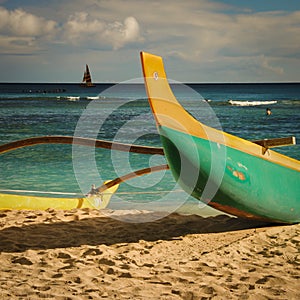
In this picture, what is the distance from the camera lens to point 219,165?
13.1 ft

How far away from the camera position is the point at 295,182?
4578mm

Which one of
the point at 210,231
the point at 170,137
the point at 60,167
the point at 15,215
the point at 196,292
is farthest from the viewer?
the point at 60,167

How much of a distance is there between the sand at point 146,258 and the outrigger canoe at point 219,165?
15.3 inches

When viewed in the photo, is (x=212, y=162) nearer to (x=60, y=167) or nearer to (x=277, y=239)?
(x=277, y=239)

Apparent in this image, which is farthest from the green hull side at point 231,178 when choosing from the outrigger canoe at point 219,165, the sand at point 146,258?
the sand at point 146,258

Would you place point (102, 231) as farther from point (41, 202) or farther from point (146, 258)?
point (41, 202)

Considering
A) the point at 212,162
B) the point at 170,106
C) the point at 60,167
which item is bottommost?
the point at 60,167

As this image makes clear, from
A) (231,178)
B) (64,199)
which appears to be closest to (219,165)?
(231,178)

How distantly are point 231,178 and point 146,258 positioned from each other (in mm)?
1007

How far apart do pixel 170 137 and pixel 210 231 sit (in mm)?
1564

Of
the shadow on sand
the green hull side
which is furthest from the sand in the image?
the green hull side

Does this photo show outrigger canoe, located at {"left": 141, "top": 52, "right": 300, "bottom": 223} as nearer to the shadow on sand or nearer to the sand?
the sand

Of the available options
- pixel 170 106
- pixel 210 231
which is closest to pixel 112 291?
pixel 170 106

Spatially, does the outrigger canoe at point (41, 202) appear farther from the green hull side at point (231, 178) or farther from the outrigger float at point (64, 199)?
the green hull side at point (231, 178)
